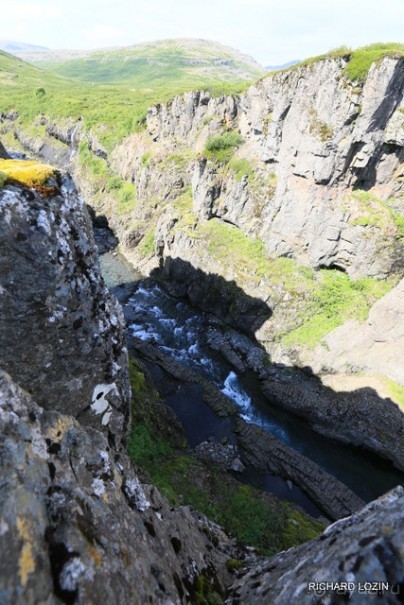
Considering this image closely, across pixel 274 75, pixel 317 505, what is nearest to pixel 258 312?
pixel 317 505

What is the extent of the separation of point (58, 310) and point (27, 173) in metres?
3.86

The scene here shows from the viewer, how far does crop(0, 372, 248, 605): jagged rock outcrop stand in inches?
153

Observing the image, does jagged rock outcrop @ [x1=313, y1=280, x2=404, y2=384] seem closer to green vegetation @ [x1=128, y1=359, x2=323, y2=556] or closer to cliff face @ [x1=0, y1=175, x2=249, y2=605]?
green vegetation @ [x1=128, y1=359, x2=323, y2=556]

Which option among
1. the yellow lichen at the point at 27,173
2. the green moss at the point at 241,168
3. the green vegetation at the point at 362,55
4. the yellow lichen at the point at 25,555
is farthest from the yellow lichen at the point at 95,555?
the green moss at the point at 241,168

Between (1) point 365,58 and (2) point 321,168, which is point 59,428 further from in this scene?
(1) point 365,58

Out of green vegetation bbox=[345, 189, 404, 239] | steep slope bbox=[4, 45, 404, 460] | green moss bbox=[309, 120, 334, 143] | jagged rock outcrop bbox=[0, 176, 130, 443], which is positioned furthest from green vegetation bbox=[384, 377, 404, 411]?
jagged rock outcrop bbox=[0, 176, 130, 443]

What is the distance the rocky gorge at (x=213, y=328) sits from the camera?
Result: 4.72 meters

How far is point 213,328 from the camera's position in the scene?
44.2m

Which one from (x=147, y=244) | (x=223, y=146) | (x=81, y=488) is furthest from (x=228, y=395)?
(x=223, y=146)

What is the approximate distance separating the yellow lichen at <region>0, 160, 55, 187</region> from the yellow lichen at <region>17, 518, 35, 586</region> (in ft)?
26.5

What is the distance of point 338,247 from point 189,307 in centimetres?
2159

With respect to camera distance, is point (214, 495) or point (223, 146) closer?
point (214, 495)

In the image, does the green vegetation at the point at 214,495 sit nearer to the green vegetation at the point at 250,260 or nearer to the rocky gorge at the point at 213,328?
the rocky gorge at the point at 213,328

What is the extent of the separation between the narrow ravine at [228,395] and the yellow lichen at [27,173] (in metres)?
25.7
